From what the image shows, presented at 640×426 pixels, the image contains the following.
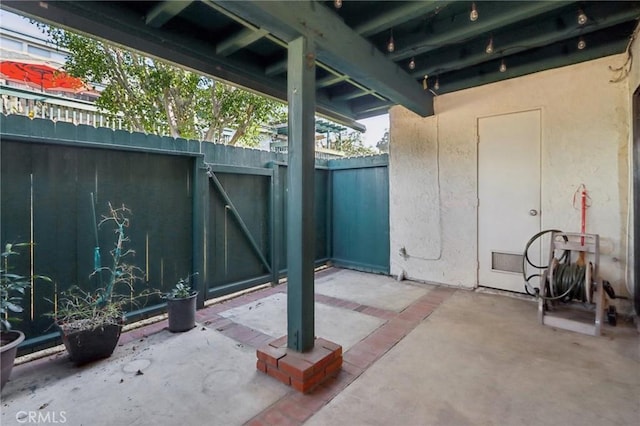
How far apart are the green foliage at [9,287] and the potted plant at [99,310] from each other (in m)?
0.27

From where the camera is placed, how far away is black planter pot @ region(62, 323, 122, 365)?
Result: 2.11 metres

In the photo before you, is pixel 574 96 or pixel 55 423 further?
pixel 574 96

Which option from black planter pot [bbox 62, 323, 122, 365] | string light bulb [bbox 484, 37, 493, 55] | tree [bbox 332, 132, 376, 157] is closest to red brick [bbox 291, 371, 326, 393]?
black planter pot [bbox 62, 323, 122, 365]

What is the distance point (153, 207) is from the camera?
9.78 feet

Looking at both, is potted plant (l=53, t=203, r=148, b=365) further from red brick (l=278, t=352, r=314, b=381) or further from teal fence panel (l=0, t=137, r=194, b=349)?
red brick (l=278, t=352, r=314, b=381)

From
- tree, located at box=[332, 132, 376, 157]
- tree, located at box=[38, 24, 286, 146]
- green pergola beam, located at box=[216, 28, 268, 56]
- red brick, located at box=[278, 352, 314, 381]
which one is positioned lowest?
red brick, located at box=[278, 352, 314, 381]

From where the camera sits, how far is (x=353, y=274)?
15.9 feet

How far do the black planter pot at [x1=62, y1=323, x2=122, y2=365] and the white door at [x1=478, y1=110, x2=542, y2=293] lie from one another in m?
4.03

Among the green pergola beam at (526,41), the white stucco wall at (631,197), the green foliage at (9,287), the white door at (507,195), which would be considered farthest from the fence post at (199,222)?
the white stucco wall at (631,197)

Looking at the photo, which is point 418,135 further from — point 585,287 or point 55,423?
point 55,423

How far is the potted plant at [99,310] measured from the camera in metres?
2.13

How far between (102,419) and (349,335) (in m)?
1.77

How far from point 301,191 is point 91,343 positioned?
185 cm

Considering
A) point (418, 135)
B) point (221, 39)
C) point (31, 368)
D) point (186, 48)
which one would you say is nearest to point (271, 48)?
point (221, 39)
